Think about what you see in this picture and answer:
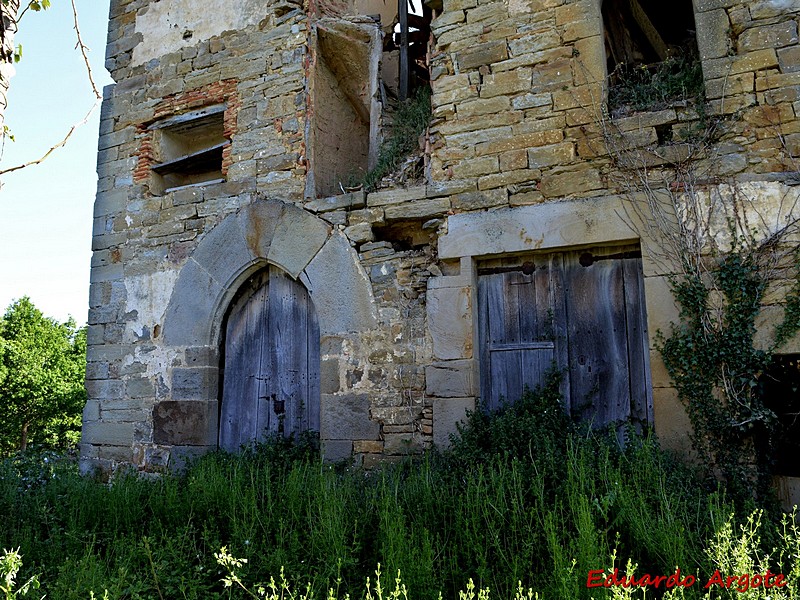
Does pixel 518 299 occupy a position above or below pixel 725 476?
→ above

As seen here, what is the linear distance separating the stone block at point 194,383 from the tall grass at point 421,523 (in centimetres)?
107

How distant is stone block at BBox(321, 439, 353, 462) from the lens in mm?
4793

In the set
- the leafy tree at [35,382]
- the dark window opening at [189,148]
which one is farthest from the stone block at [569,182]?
the leafy tree at [35,382]

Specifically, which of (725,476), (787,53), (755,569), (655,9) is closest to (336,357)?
(725,476)

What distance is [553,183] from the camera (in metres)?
4.48

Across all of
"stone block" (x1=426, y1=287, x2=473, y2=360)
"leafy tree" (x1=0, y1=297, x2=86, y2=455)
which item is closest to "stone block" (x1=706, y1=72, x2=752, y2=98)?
"stone block" (x1=426, y1=287, x2=473, y2=360)

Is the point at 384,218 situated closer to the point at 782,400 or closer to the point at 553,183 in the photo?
the point at 553,183

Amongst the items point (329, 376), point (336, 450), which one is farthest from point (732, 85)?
point (336, 450)

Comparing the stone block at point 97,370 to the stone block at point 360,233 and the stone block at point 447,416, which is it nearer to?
the stone block at point 360,233

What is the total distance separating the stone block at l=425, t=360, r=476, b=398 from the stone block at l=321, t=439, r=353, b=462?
2.51 ft

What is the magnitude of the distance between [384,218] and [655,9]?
3979 mm

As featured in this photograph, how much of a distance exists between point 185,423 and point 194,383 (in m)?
0.35

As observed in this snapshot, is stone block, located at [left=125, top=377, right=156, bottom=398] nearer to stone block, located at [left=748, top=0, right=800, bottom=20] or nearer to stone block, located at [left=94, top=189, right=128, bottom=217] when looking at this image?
stone block, located at [left=94, top=189, right=128, bottom=217]

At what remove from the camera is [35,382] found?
38.8 feet
